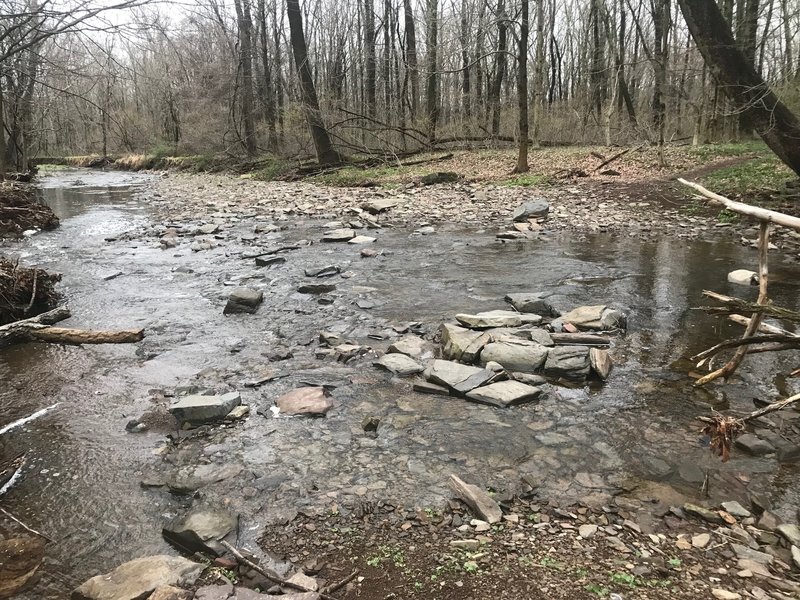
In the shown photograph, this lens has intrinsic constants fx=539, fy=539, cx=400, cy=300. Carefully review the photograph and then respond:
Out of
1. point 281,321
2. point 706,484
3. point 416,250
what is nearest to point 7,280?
point 281,321

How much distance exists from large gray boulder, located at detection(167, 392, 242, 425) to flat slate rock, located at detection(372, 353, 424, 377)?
4.12 feet

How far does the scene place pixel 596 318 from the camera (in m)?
5.03

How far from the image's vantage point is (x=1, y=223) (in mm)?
10859

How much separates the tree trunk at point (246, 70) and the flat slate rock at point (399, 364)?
21.6 meters

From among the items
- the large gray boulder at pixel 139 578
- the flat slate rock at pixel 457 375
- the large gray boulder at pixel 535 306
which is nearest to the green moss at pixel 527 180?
the large gray boulder at pixel 535 306

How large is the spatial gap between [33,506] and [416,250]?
21.0 feet

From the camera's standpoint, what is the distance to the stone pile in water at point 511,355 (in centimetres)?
386

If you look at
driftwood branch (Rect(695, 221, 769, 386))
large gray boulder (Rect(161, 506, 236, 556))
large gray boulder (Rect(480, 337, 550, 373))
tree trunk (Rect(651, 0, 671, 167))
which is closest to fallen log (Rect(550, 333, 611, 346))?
large gray boulder (Rect(480, 337, 550, 373))

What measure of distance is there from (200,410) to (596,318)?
3.53 meters

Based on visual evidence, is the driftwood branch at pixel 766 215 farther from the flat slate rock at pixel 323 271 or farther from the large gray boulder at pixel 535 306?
the flat slate rock at pixel 323 271

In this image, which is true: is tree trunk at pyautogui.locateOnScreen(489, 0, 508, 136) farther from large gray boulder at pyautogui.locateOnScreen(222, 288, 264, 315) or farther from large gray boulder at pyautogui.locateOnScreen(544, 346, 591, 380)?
large gray boulder at pyautogui.locateOnScreen(544, 346, 591, 380)

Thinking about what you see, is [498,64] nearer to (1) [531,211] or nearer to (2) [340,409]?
(1) [531,211]

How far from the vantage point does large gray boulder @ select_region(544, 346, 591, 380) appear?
4043mm

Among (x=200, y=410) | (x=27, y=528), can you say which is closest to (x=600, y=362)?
(x=200, y=410)
